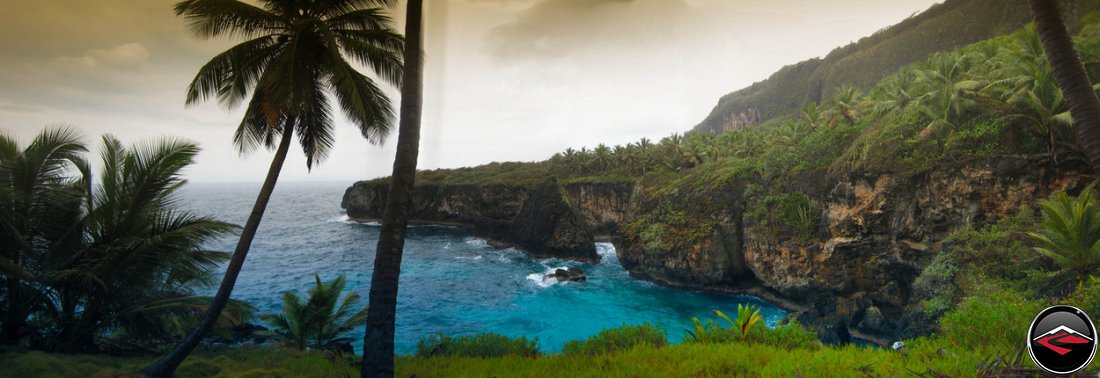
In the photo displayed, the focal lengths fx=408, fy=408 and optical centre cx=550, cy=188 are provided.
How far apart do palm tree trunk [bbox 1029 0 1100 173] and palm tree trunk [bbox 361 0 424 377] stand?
913cm

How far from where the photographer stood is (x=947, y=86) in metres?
17.2

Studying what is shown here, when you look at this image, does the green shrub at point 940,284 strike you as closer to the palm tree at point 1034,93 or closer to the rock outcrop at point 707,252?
the palm tree at point 1034,93

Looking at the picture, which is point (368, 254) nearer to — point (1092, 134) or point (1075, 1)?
point (1092, 134)

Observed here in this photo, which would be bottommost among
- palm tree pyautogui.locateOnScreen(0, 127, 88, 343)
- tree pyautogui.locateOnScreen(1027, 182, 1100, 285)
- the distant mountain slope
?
tree pyautogui.locateOnScreen(1027, 182, 1100, 285)

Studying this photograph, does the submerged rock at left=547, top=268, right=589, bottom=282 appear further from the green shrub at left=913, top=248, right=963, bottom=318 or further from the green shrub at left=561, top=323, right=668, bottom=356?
the green shrub at left=561, top=323, right=668, bottom=356

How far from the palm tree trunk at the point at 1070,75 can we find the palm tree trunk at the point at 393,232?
9131mm

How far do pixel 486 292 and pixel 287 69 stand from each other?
25.2 metres

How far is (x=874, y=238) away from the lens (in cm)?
2009

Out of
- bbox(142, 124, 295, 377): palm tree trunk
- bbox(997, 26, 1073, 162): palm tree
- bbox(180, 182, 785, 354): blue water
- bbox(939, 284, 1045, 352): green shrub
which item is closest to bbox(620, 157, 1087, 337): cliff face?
bbox(997, 26, 1073, 162): palm tree

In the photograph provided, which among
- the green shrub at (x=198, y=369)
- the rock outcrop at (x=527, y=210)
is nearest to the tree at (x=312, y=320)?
the green shrub at (x=198, y=369)

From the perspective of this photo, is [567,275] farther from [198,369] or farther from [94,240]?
[94,240]

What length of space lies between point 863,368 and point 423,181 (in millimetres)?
76631

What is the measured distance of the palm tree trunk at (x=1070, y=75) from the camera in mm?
5801

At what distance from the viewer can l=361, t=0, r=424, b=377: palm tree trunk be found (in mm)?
5926
